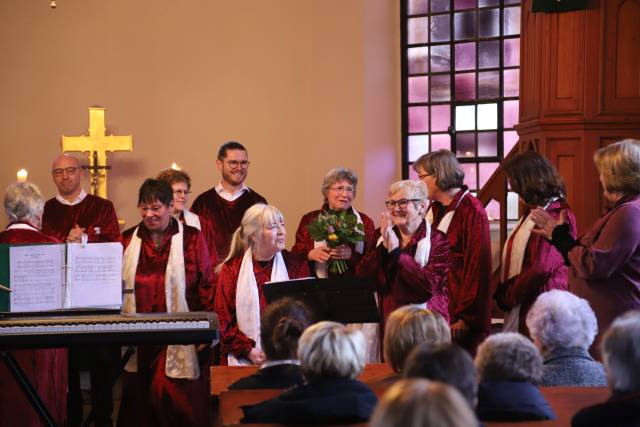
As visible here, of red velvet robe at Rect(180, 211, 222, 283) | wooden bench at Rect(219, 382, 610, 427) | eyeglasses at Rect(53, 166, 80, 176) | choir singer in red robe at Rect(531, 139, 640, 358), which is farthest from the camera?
eyeglasses at Rect(53, 166, 80, 176)

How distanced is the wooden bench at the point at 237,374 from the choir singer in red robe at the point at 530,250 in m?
1.22

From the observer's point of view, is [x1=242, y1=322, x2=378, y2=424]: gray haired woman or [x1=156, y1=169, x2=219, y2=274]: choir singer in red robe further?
[x1=156, y1=169, x2=219, y2=274]: choir singer in red robe

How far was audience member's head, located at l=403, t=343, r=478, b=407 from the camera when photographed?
2936mm

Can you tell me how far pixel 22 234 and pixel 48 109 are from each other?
569 cm

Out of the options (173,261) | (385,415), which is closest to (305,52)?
(173,261)

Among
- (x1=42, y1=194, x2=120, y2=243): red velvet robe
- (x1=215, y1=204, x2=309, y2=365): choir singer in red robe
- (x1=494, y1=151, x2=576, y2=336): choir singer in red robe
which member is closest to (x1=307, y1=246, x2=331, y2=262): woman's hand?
(x1=215, y1=204, x2=309, y2=365): choir singer in red robe

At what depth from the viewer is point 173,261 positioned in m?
6.39

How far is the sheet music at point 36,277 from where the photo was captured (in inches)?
213

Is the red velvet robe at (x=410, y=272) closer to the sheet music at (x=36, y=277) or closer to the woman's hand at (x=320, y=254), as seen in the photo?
the woman's hand at (x=320, y=254)

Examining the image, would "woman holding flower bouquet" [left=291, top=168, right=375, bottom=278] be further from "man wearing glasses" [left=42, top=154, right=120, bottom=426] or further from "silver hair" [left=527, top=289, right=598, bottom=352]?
"silver hair" [left=527, top=289, right=598, bottom=352]

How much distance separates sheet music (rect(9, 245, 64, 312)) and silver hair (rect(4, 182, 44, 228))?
2.23 feet

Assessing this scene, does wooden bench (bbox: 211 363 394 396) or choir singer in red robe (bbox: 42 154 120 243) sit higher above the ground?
choir singer in red robe (bbox: 42 154 120 243)

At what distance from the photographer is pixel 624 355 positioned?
10.7ft

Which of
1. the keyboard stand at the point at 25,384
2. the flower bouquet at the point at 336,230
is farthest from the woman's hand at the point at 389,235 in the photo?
the keyboard stand at the point at 25,384
